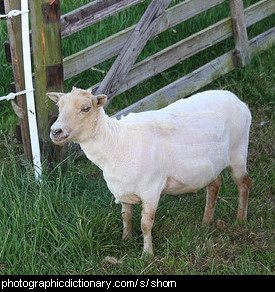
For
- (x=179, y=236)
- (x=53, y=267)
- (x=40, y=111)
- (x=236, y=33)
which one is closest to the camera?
(x=53, y=267)

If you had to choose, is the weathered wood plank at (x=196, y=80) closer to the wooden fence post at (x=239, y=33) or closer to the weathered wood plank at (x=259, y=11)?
the wooden fence post at (x=239, y=33)

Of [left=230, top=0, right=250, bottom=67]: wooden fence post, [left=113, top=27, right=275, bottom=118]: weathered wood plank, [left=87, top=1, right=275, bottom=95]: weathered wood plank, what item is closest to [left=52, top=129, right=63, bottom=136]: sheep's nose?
[left=87, top=1, right=275, bottom=95]: weathered wood plank

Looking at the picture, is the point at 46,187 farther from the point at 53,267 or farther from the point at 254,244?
the point at 254,244

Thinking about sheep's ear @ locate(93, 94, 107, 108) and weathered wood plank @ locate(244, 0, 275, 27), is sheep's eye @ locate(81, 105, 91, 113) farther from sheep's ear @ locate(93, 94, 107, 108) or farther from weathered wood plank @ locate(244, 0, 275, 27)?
weathered wood plank @ locate(244, 0, 275, 27)

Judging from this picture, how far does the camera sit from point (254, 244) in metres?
5.23

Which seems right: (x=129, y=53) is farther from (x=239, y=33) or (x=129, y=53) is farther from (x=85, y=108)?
(x=239, y=33)

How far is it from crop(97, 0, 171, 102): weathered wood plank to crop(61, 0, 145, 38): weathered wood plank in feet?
0.89

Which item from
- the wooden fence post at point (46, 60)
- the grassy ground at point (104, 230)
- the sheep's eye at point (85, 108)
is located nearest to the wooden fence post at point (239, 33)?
the grassy ground at point (104, 230)

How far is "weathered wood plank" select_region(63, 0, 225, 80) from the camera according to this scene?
20.7ft

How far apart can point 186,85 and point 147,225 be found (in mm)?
2666

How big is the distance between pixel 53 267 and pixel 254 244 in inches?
57.9

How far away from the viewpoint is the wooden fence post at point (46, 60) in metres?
5.50

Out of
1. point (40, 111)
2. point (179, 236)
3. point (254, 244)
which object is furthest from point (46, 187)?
point (254, 244)

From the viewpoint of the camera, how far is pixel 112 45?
6660 mm
